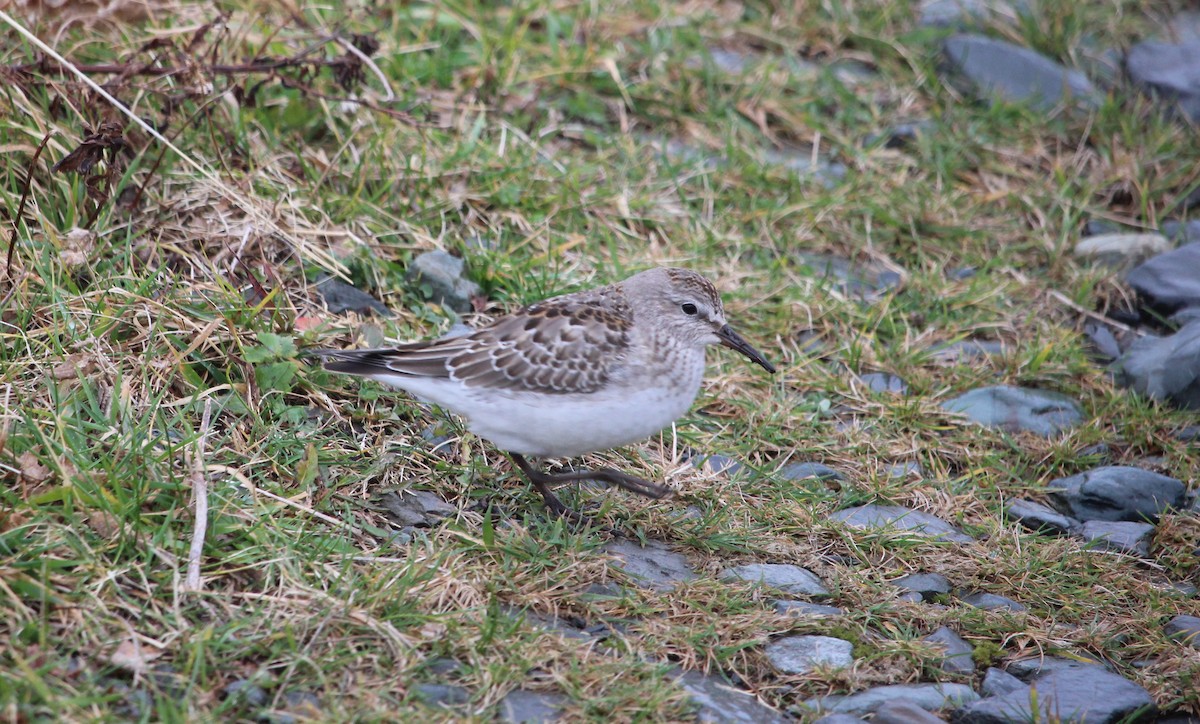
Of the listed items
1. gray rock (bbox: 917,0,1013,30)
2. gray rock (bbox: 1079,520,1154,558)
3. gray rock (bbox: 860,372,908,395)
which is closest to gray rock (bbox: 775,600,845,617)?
gray rock (bbox: 1079,520,1154,558)

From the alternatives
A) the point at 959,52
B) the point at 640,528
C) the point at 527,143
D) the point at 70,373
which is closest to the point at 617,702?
the point at 640,528

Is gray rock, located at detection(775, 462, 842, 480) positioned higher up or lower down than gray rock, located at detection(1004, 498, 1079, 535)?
higher up

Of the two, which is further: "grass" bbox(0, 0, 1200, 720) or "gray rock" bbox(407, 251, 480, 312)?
"gray rock" bbox(407, 251, 480, 312)

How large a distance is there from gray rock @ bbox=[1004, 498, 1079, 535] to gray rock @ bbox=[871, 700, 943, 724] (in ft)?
5.97

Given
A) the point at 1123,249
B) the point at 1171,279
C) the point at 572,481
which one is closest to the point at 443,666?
the point at 572,481

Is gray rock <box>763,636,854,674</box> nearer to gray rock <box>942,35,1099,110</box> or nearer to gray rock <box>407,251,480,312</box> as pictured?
gray rock <box>407,251,480,312</box>

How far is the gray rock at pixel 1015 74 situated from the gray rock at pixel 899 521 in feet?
16.0

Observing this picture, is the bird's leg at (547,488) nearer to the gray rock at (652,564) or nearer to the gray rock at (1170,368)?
the gray rock at (652,564)

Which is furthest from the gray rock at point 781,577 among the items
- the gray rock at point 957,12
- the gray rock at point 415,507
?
the gray rock at point 957,12

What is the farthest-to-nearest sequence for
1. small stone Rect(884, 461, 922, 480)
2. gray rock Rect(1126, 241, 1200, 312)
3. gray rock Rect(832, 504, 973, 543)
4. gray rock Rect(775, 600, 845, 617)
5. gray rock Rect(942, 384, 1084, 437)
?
gray rock Rect(1126, 241, 1200, 312)
gray rock Rect(942, 384, 1084, 437)
small stone Rect(884, 461, 922, 480)
gray rock Rect(832, 504, 973, 543)
gray rock Rect(775, 600, 845, 617)

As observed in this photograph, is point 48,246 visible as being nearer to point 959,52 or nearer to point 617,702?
point 617,702

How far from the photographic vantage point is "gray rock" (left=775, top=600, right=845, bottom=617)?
486cm

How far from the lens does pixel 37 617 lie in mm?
4078

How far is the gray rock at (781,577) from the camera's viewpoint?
5.07 meters
